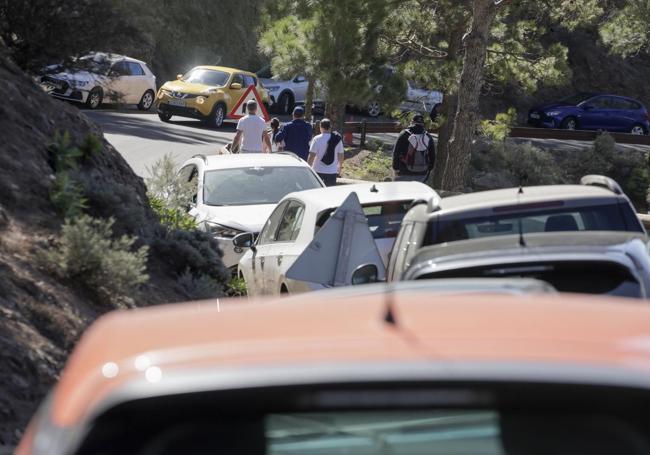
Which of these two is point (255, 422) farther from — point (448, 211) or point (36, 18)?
point (36, 18)

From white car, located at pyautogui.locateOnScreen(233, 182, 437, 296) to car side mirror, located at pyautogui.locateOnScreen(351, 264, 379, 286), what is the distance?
475 mm

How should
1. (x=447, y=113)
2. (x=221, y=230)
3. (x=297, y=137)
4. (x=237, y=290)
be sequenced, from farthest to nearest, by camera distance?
1. (x=447, y=113)
2. (x=297, y=137)
3. (x=221, y=230)
4. (x=237, y=290)

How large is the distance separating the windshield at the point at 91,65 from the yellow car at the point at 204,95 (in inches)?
757

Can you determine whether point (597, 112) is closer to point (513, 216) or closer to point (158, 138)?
point (158, 138)

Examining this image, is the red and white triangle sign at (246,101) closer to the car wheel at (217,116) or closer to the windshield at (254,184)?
the windshield at (254,184)


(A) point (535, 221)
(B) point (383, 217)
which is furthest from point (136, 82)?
(A) point (535, 221)

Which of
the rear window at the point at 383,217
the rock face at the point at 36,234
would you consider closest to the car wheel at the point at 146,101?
the rock face at the point at 36,234

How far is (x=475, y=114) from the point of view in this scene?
20.2m

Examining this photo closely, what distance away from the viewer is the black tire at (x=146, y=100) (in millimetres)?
36656

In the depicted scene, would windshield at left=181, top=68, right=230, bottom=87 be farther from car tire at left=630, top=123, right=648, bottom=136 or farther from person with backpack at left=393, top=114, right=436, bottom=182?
person with backpack at left=393, top=114, right=436, bottom=182

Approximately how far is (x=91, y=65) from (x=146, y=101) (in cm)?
2445

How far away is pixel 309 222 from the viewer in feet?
33.6

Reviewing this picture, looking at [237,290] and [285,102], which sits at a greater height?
[237,290]

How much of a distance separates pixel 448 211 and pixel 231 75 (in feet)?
92.4
